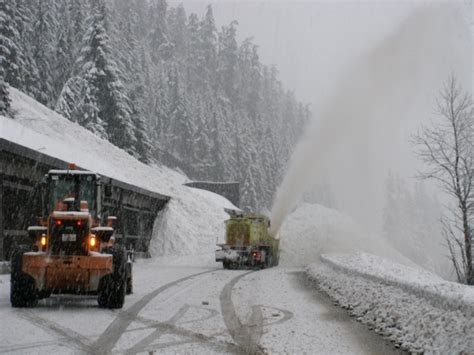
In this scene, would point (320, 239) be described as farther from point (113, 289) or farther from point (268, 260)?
point (113, 289)

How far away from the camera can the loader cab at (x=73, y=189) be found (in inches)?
468

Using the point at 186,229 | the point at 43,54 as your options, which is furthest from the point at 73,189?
the point at 43,54

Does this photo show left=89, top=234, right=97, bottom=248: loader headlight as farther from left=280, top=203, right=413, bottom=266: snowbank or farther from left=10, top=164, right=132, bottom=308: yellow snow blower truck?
left=280, top=203, right=413, bottom=266: snowbank

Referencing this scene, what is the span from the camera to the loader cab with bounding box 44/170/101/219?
11.9 m

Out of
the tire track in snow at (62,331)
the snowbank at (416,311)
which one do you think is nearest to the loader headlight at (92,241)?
the tire track in snow at (62,331)

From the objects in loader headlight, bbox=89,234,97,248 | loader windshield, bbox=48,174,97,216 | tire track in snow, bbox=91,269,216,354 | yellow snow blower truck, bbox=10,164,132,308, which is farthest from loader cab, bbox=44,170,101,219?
tire track in snow, bbox=91,269,216,354

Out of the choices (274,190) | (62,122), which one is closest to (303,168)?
(62,122)

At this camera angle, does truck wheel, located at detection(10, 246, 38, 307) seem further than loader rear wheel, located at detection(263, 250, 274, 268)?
No

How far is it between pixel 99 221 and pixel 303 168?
21583 mm

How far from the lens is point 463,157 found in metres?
23.4

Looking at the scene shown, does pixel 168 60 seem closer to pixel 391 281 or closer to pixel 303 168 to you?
pixel 303 168

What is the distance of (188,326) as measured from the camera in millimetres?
8930

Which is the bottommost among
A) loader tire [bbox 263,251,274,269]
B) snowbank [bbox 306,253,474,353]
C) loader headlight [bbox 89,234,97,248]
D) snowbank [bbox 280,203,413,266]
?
snowbank [bbox 306,253,474,353]

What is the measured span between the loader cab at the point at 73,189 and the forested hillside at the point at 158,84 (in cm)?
2046
